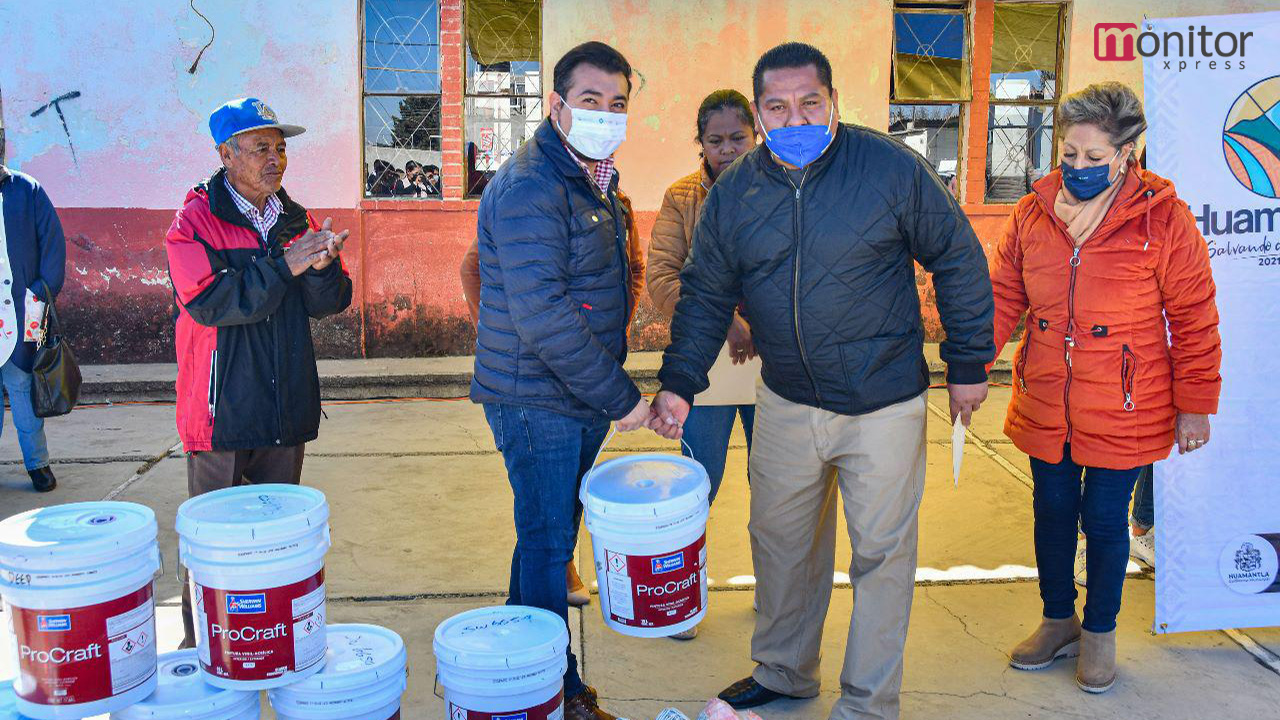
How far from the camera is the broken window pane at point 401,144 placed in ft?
27.9

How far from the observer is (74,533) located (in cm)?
249

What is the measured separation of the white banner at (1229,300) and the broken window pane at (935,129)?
5.21 meters

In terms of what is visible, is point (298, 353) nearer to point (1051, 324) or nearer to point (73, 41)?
point (1051, 324)

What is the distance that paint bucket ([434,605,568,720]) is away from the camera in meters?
2.67

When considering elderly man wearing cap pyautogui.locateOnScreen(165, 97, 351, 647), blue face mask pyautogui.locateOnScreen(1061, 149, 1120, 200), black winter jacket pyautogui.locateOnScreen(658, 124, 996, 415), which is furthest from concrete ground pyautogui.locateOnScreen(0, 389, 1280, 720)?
blue face mask pyautogui.locateOnScreen(1061, 149, 1120, 200)

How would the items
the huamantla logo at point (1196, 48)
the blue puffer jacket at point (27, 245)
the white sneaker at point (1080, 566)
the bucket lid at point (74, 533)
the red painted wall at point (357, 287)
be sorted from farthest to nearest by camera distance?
1. the red painted wall at point (357, 287)
2. the blue puffer jacket at point (27, 245)
3. the white sneaker at point (1080, 566)
4. the huamantla logo at point (1196, 48)
5. the bucket lid at point (74, 533)

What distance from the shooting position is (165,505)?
17.5ft

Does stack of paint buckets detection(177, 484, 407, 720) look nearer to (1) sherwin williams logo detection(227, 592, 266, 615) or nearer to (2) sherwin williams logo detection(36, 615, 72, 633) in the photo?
(1) sherwin williams logo detection(227, 592, 266, 615)

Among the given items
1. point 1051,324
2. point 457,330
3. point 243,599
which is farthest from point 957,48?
point 243,599

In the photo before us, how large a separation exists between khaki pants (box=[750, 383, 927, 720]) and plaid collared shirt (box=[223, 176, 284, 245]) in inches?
70.0

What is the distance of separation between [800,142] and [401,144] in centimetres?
611

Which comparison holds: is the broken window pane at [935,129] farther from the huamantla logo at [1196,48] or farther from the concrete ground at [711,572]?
the huamantla logo at [1196,48]

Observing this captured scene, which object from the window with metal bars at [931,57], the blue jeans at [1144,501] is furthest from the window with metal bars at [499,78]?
the blue jeans at [1144,501]

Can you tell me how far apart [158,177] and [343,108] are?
1544 mm
